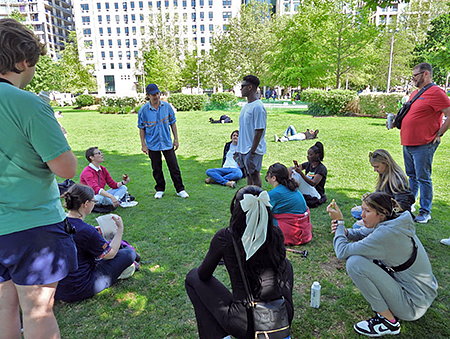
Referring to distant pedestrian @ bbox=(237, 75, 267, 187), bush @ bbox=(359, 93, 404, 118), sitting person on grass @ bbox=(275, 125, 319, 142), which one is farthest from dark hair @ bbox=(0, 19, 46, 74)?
bush @ bbox=(359, 93, 404, 118)

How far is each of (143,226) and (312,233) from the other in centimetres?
266

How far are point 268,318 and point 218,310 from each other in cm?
40

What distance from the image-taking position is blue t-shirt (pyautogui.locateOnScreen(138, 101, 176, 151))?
228 inches

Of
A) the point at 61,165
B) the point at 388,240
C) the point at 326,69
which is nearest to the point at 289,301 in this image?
the point at 388,240

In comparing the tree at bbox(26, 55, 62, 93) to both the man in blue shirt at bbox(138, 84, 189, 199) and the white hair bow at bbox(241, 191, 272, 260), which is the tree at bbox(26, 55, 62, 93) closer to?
the man in blue shirt at bbox(138, 84, 189, 199)

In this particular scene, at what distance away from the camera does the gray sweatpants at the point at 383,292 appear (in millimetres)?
2488

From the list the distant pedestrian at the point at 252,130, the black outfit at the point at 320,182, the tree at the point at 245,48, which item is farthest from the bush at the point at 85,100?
the black outfit at the point at 320,182

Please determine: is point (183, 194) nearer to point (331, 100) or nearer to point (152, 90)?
point (152, 90)

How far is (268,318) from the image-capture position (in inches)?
76.3

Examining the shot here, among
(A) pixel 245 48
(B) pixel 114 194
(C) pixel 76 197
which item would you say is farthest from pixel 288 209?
(A) pixel 245 48

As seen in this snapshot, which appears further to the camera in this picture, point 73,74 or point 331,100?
point 73,74

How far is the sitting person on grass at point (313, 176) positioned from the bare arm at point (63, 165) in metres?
3.94

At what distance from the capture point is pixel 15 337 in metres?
1.99

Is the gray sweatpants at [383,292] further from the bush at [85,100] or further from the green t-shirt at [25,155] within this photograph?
the bush at [85,100]
